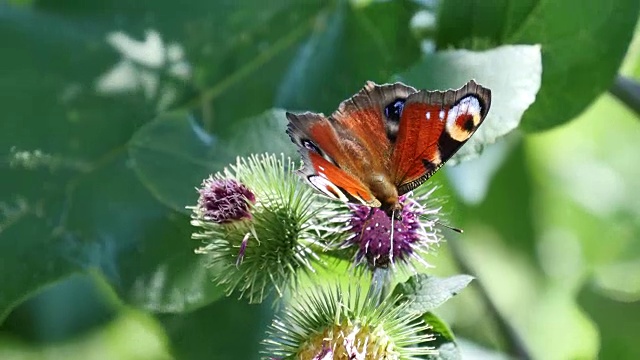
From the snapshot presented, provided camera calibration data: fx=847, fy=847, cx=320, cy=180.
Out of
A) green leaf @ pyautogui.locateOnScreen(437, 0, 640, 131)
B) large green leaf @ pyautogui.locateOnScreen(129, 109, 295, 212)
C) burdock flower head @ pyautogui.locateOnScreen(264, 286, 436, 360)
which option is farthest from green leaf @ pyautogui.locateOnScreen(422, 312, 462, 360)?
green leaf @ pyautogui.locateOnScreen(437, 0, 640, 131)

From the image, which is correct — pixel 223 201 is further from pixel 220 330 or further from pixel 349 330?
pixel 220 330

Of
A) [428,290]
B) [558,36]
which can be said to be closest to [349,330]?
[428,290]

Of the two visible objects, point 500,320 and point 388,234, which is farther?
point 500,320

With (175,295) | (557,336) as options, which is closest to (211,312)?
(175,295)

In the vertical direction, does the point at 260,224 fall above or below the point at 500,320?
below

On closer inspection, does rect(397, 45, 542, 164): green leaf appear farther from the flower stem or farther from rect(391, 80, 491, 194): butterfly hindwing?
the flower stem

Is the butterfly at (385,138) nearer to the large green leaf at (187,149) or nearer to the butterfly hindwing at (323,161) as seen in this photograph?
the butterfly hindwing at (323,161)

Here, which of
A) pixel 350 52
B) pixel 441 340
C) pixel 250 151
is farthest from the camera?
pixel 350 52

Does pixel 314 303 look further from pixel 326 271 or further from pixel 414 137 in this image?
pixel 414 137
